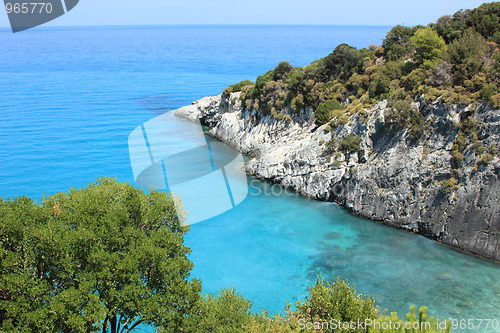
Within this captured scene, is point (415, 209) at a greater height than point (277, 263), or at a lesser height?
greater

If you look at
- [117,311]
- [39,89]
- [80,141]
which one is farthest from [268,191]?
[39,89]

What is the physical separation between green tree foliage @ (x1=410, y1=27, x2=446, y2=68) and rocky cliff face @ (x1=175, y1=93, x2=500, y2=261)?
5.17 m

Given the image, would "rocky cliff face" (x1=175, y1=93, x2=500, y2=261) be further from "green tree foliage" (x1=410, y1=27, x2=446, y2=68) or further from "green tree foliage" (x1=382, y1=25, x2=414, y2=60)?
"green tree foliage" (x1=382, y1=25, x2=414, y2=60)

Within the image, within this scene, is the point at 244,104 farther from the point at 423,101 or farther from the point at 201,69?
the point at 201,69

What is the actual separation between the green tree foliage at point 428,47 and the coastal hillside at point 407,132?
3.7 inches

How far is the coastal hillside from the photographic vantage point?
3114 centimetres

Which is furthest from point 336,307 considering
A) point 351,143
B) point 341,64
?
point 341,64

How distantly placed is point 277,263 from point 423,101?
61.3ft

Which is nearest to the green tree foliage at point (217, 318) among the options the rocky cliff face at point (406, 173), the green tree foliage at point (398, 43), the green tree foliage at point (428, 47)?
the rocky cliff face at point (406, 173)

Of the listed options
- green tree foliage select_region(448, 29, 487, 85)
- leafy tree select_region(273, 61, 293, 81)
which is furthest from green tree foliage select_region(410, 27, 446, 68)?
leafy tree select_region(273, 61, 293, 81)

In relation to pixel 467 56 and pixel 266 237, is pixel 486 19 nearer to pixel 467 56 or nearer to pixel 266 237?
pixel 467 56

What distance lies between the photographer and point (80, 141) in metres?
65.3

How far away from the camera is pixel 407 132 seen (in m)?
35.8

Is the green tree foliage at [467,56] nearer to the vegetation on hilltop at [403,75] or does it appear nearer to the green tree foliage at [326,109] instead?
the vegetation on hilltop at [403,75]
